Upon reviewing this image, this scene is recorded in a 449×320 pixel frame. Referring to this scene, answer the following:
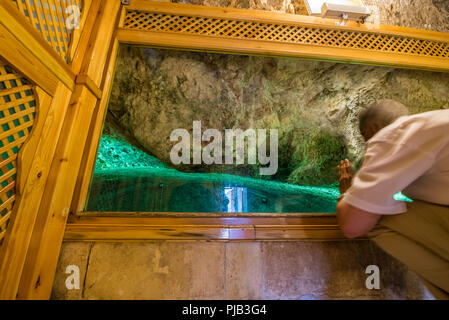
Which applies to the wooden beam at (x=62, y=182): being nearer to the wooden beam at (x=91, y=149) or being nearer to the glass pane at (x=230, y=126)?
the wooden beam at (x=91, y=149)

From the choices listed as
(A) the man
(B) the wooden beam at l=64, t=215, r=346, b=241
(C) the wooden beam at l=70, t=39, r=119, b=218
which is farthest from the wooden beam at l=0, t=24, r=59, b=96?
(A) the man

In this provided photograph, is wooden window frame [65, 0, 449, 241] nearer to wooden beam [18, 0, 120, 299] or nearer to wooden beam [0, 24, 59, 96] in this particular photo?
wooden beam [18, 0, 120, 299]

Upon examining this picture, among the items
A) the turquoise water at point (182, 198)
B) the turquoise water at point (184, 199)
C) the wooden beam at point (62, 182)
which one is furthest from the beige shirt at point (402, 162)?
the wooden beam at point (62, 182)

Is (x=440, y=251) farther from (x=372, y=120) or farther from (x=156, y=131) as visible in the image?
(x=156, y=131)

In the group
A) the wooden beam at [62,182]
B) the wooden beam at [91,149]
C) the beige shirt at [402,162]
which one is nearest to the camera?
the beige shirt at [402,162]

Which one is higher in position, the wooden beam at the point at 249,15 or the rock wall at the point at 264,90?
the rock wall at the point at 264,90

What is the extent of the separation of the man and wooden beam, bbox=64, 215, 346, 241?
0.40 m

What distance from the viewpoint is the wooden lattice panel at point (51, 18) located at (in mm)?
1128

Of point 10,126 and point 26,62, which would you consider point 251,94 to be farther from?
point 10,126

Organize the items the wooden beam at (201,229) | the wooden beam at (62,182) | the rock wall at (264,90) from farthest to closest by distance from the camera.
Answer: the rock wall at (264,90), the wooden beam at (201,229), the wooden beam at (62,182)

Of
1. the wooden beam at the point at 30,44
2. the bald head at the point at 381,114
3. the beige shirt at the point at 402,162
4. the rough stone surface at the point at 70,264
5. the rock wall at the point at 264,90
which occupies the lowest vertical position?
the rough stone surface at the point at 70,264

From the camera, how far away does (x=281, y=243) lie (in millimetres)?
1251

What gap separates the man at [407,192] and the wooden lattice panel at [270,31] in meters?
1.77

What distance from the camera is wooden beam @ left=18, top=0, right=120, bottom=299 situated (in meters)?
1.07
